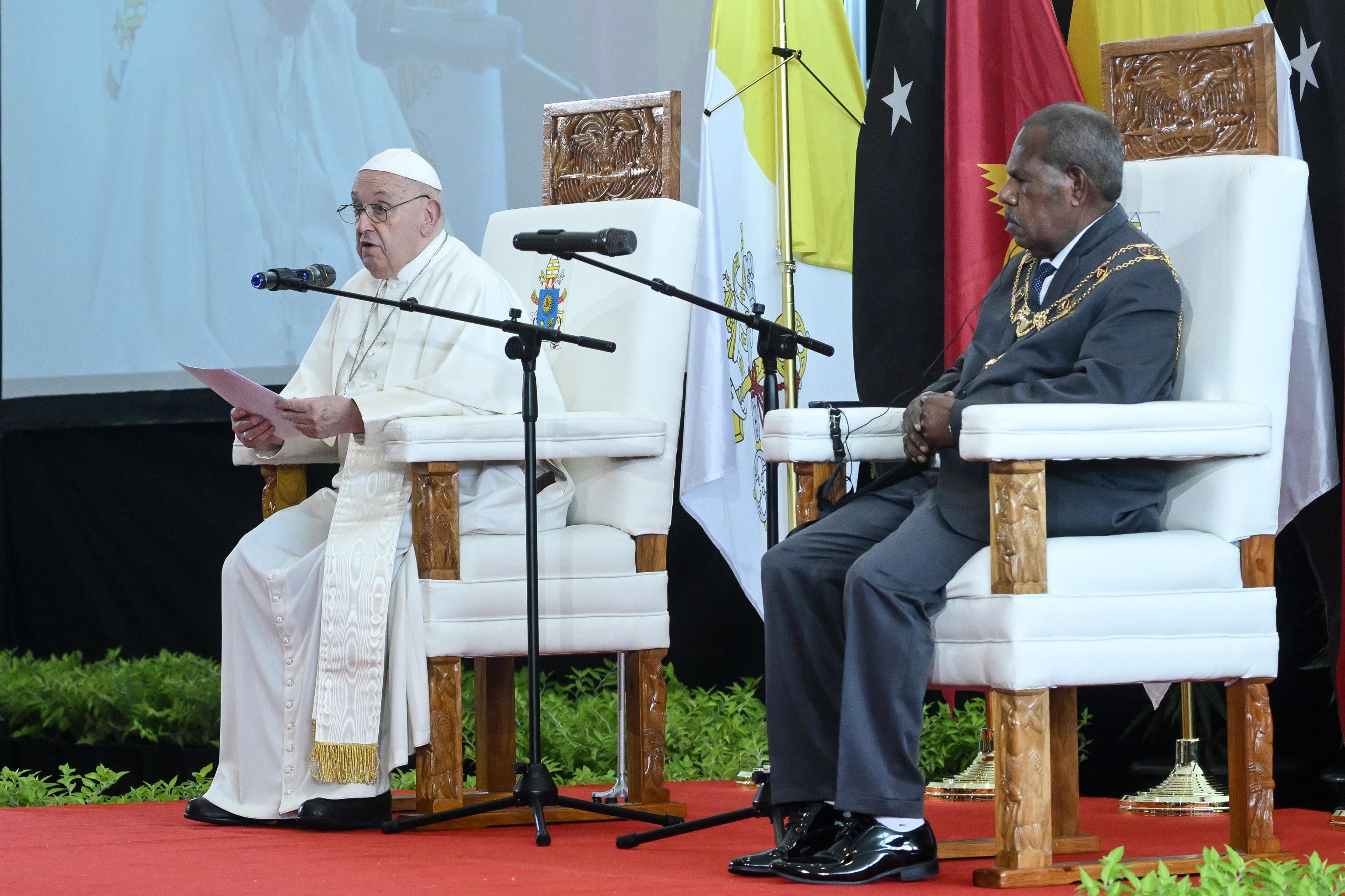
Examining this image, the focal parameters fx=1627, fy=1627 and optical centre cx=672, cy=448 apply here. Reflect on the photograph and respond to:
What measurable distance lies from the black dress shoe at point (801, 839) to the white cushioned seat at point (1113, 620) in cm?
29

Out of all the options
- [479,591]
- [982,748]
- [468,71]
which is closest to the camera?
[479,591]

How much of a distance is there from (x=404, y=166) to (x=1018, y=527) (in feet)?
5.90

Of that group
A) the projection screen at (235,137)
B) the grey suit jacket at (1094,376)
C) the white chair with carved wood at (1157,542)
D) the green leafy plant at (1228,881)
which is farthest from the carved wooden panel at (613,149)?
the green leafy plant at (1228,881)

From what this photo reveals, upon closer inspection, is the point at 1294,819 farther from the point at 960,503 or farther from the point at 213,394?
the point at 213,394

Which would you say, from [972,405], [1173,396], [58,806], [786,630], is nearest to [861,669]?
[786,630]

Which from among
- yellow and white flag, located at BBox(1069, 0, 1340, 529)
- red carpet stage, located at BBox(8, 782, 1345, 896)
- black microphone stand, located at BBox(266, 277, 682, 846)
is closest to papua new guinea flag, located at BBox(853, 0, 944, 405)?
yellow and white flag, located at BBox(1069, 0, 1340, 529)

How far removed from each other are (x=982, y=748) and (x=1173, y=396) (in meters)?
1.31

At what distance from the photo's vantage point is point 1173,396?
2963 millimetres

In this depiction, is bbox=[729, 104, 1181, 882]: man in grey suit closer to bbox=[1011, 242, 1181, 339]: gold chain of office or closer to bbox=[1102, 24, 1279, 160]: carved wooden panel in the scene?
bbox=[1011, 242, 1181, 339]: gold chain of office

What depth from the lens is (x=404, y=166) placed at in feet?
12.1

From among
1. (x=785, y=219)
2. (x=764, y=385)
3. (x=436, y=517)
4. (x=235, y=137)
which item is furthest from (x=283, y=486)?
(x=235, y=137)

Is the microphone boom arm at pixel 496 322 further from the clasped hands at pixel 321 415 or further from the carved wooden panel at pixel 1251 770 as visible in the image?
the carved wooden panel at pixel 1251 770

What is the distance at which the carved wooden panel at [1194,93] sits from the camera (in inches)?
122

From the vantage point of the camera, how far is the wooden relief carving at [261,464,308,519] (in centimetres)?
383
